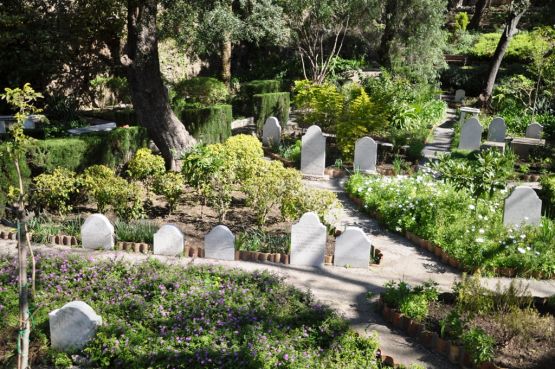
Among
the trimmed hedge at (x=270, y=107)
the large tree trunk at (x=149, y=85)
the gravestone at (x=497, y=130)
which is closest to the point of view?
the large tree trunk at (x=149, y=85)

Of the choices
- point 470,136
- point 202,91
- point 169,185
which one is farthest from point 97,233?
point 202,91

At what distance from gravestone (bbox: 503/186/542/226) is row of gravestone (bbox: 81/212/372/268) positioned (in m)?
2.71

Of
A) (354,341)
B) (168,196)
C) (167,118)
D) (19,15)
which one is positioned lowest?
(354,341)

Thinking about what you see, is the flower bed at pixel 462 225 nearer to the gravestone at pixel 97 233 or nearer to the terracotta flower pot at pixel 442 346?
the terracotta flower pot at pixel 442 346

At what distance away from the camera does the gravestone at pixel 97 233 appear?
30.8 ft

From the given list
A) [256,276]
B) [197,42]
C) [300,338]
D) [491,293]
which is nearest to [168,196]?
[256,276]

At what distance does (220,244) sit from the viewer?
363 inches

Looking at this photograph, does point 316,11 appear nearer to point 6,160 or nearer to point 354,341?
point 6,160

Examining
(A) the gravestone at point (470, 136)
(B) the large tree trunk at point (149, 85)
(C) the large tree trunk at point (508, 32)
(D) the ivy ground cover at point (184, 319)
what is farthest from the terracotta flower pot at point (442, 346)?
(C) the large tree trunk at point (508, 32)

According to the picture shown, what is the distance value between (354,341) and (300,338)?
0.57 meters

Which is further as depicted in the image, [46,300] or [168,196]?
[168,196]

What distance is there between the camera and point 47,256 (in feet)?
28.4

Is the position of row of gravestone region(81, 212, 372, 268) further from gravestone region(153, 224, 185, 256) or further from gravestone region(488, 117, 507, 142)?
gravestone region(488, 117, 507, 142)

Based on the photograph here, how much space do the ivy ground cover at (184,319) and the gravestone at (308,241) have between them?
1.15 m
